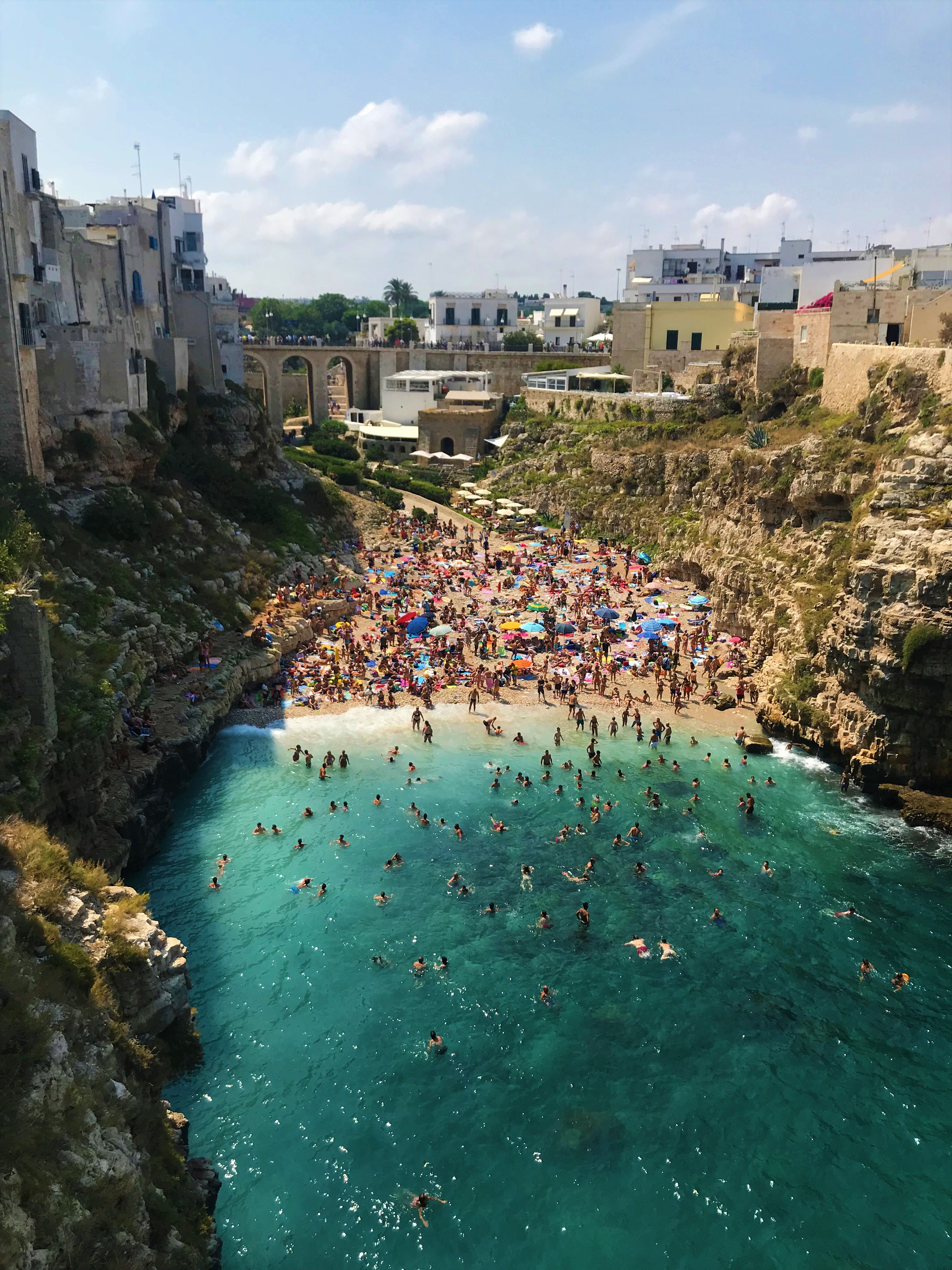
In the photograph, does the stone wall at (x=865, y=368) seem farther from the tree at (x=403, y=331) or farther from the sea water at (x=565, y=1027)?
the tree at (x=403, y=331)

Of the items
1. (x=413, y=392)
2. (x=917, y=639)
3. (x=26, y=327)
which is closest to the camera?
(x=917, y=639)

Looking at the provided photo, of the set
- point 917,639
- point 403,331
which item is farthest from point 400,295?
point 917,639

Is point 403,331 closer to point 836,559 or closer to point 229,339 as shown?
point 229,339

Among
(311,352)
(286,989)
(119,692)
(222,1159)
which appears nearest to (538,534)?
(311,352)

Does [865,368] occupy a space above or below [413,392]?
above

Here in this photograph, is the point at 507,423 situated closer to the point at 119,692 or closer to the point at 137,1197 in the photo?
the point at 119,692

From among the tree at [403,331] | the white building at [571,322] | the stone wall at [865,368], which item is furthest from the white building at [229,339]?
the tree at [403,331]
